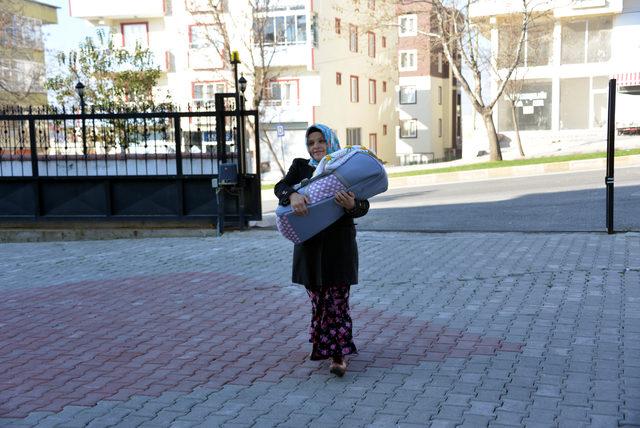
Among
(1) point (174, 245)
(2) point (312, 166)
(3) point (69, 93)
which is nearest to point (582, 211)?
(1) point (174, 245)

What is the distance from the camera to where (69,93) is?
88.5 feet

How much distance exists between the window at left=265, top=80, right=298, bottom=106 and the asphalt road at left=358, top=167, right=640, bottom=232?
21.5 meters

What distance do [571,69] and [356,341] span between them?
107 ft

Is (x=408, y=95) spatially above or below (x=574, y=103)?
above

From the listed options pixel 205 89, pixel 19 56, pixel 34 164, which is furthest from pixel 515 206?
pixel 19 56

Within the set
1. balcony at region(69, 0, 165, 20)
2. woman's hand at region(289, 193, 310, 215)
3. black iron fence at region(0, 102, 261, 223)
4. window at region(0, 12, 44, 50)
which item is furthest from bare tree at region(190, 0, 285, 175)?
woman's hand at region(289, 193, 310, 215)

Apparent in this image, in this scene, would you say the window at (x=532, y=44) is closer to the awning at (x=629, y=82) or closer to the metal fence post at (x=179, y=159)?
the awning at (x=629, y=82)

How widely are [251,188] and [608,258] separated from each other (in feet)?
18.5

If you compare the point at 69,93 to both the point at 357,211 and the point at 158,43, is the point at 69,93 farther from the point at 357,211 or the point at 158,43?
the point at 357,211

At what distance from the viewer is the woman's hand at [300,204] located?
483cm

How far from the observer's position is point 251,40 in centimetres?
3559

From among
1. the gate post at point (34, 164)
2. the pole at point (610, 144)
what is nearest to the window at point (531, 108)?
the pole at point (610, 144)

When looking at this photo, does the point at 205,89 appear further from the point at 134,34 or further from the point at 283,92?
the point at 134,34

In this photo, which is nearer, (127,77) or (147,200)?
(147,200)
